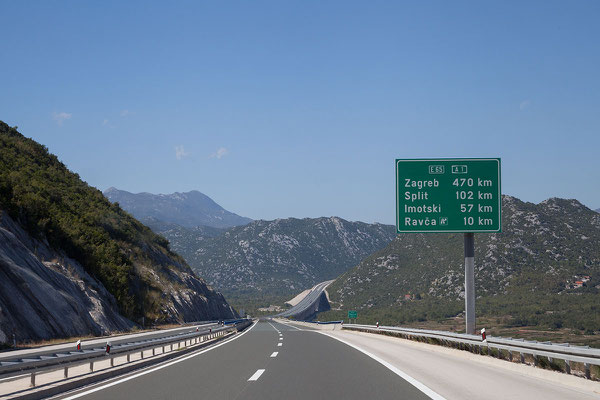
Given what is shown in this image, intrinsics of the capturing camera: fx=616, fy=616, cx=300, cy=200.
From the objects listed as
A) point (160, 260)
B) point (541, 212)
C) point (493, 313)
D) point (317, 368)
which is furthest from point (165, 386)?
point (541, 212)

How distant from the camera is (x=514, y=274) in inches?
3620

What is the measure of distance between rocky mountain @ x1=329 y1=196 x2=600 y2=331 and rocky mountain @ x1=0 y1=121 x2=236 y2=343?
38354 mm

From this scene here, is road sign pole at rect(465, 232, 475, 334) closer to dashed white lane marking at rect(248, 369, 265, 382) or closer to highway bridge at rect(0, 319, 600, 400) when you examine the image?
highway bridge at rect(0, 319, 600, 400)

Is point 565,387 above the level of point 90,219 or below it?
below

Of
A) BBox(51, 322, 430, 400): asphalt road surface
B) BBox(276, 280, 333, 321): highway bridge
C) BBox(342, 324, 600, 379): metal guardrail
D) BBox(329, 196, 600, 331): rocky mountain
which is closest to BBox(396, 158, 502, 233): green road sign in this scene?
BBox(342, 324, 600, 379): metal guardrail

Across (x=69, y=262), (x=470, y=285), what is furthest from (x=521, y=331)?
(x=69, y=262)

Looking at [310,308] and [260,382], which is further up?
[260,382]

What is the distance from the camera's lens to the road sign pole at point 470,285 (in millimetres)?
26866

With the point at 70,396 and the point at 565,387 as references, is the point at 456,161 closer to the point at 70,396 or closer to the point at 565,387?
the point at 565,387

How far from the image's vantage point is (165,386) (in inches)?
476

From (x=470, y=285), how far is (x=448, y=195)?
411 cm

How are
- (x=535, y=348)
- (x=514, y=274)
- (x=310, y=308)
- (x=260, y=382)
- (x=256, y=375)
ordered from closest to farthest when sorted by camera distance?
(x=260, y=382) < (x=256, y=375) < (x=535, y=348) < (x=514, y=274) < (x=310, y=308)

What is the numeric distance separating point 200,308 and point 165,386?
63495mm

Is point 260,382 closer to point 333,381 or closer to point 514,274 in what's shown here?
point 333,381
